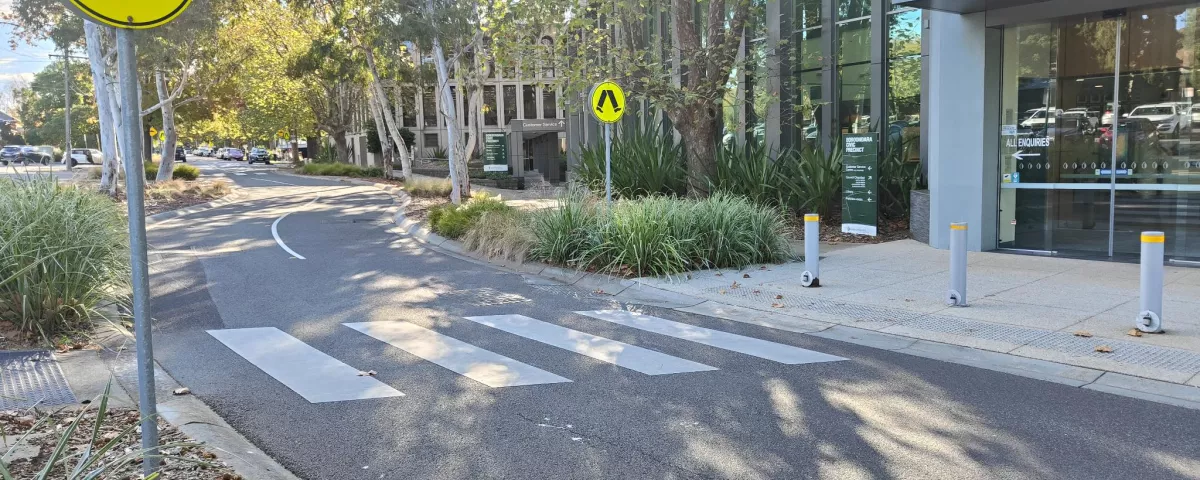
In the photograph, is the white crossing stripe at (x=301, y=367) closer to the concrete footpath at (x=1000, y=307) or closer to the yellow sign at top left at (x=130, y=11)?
the yellow sign at top left at (x=130, y=11)

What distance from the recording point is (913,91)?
1661 cm

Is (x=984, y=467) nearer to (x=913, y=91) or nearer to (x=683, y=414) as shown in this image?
(x=683, y=414)

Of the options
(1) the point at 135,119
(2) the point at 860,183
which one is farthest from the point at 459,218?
(1) the point at 135,119

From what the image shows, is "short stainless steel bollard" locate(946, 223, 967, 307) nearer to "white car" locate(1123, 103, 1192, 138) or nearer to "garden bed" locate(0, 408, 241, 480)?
"white car" locate(1123, 103, 1192, 138)

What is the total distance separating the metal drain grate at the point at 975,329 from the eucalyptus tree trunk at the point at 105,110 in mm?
22620

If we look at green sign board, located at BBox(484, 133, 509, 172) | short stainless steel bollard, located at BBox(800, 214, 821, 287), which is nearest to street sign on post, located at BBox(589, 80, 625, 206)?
short stainless steel bollard, located at BBox(800, 214, 821, 287)

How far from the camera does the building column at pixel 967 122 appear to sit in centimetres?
1259

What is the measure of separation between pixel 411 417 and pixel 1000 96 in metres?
10.8

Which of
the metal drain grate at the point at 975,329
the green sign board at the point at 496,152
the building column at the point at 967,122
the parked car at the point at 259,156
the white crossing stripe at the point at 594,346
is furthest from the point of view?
the parked car at the point at 259,156

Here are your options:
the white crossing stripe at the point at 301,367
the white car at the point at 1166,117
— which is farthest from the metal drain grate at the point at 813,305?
the white car at the point at 1166,117

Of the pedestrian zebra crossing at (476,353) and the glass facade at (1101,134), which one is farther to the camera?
the glass facade at (1101,134)

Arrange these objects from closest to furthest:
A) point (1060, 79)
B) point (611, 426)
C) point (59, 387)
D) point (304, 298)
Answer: point (611, 426)
point (59, 387)
point (304, 298)
point (1060, 79)

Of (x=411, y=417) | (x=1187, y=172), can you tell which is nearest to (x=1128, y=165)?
(x=1187, y=172)

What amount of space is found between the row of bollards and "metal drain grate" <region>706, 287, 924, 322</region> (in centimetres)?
56
